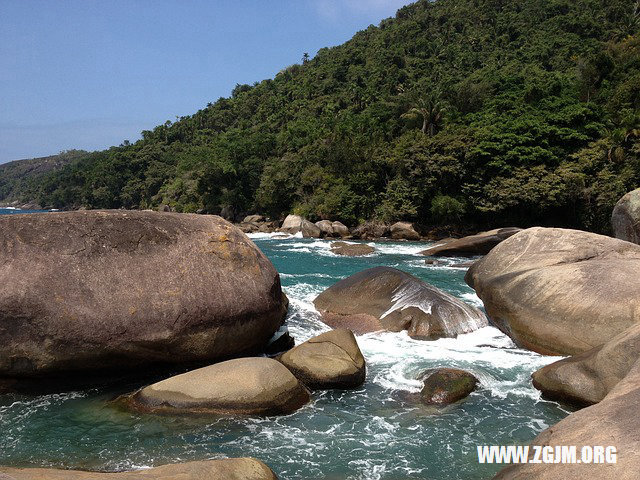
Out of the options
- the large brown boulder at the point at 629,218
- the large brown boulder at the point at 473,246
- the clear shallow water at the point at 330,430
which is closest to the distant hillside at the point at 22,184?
the large brown boulder at the point at 473,246

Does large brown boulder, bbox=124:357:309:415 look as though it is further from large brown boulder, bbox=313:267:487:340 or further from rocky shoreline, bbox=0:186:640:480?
large brown boulder, bbox=313:267:487:340

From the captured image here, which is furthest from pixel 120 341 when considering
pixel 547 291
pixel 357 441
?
pixel 547 291

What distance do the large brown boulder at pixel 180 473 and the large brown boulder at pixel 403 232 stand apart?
1326 inches

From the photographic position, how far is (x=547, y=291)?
11523mm

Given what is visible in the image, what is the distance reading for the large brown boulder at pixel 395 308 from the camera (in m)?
12.6

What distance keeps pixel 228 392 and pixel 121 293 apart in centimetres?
291

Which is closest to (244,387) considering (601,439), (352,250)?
(601,439)

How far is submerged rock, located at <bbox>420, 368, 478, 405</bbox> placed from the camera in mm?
9016

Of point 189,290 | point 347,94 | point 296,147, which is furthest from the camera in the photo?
point 347,94

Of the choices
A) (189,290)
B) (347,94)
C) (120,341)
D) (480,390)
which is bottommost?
(480,390)

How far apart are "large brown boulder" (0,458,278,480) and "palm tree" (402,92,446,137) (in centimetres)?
4356

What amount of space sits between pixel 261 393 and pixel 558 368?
5.54 meters

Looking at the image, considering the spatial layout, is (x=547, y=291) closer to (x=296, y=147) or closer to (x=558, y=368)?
(x=558, y=368)

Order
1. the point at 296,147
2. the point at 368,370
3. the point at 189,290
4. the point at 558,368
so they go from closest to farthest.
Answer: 1. the point at 558,368
2. the point at 189,290
3. the point at 368,370
4. the point at 296,147
